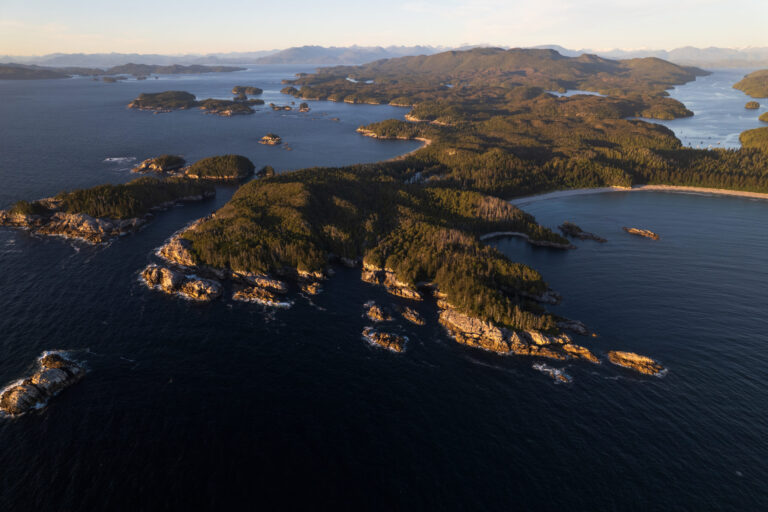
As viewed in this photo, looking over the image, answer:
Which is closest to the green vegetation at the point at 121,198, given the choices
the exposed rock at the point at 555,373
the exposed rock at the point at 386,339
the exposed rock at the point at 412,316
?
the exposed rock at the point at 386,339

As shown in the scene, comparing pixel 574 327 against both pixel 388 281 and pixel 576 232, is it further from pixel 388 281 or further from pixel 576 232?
pixel 576 232

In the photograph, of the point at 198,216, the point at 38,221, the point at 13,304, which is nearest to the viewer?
the point at 13,304

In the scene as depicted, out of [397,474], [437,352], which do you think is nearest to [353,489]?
[397,474]

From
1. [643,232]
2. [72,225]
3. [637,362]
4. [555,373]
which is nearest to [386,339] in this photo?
[555,373]

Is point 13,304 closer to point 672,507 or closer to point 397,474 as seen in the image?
point 397,474

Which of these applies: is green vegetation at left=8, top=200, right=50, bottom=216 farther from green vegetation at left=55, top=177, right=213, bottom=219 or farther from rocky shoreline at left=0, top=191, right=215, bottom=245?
green vegetation at left=55, top=177, right=213, bottom=219

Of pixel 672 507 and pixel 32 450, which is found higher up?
pixel 32 450
